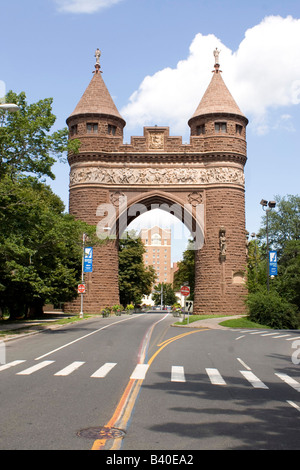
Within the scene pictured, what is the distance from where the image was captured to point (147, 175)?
48.6 metres

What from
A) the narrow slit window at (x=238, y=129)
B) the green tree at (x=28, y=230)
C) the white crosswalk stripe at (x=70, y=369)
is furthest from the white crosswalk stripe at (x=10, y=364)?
the narrow slit window at (x=238, y=129)

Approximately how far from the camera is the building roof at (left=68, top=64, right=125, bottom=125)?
49656 millimetres

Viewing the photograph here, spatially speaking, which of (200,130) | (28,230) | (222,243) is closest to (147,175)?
(200,130)

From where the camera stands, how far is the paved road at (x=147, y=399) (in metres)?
6.58

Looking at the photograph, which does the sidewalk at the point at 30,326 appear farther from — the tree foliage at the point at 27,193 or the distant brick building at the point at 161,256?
the distant brick building at the point at 161,256

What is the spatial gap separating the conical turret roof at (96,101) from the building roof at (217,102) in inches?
319

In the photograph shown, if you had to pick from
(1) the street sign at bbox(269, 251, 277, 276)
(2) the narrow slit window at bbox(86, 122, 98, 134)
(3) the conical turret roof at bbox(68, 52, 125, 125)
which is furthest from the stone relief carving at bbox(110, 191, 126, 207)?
(1) the street sign at bbox(269, 251, 277, 276)

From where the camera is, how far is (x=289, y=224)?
72125mm

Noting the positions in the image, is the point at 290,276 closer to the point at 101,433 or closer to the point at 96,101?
the point at 96,101

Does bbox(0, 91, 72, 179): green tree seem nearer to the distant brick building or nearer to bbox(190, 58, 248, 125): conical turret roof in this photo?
bbox(190, 58, 248, 125): conical turret roof
